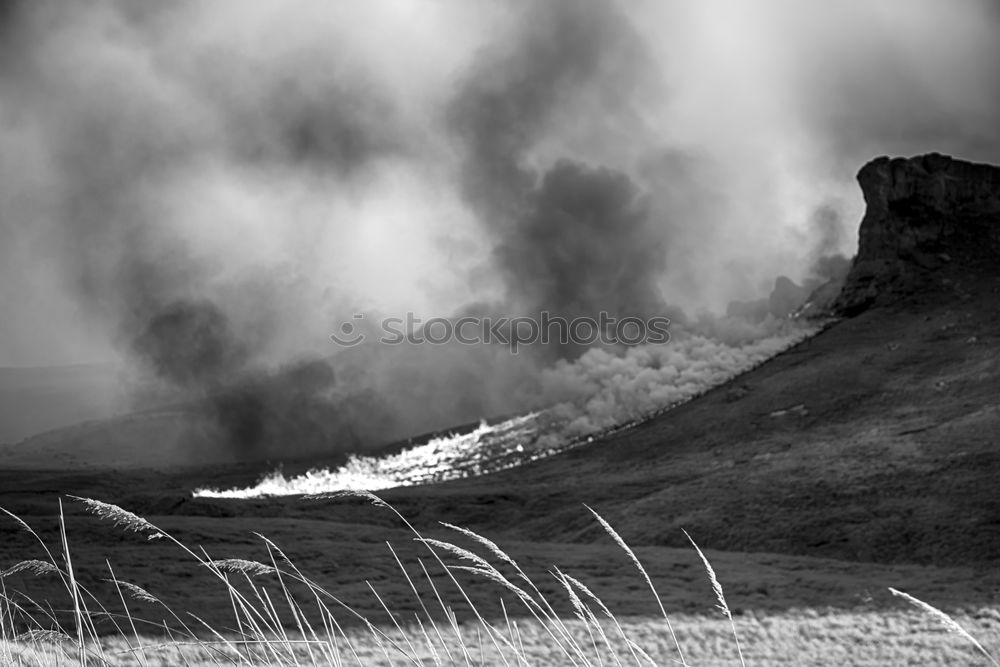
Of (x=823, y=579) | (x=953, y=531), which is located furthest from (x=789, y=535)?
(x=823, y=579)

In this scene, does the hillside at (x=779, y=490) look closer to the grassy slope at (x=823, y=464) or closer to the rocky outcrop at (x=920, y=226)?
the grassy slope at (x=823, y=464)

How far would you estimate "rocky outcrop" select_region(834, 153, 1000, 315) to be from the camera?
479ft

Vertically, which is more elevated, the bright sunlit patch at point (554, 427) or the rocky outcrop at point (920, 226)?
the rocky outcrop at point (920, 226)

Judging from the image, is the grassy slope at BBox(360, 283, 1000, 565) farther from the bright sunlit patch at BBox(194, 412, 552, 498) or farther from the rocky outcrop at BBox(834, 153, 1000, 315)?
the bright sunlit patch at BBox(194, 412, 552, 498)

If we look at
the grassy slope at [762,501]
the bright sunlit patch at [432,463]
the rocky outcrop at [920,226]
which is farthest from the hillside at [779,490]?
the bright sunlit patch at [432,463]

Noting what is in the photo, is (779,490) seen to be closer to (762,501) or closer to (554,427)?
(762,501)

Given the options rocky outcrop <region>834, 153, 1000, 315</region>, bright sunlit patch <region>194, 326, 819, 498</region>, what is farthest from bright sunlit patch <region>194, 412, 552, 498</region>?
rocky outcrop <region>834, 153, 1000, 315</region>

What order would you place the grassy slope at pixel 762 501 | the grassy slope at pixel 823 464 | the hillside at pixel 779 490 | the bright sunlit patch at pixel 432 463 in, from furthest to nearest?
the bright sunlit patch at pixel 432 463, the grassy slope at pixel 823 464, the hillside at pixel 779 490, the grassy slope at pixel 762 501

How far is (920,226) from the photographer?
15562 centimetres

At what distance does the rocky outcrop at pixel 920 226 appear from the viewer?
14612cm

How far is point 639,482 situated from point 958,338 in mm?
55138

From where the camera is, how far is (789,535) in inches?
2400

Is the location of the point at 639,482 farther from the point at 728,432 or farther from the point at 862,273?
the point at 862,273

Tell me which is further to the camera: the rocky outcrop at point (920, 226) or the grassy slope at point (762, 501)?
the rocky outcrop at point (920, 226)
